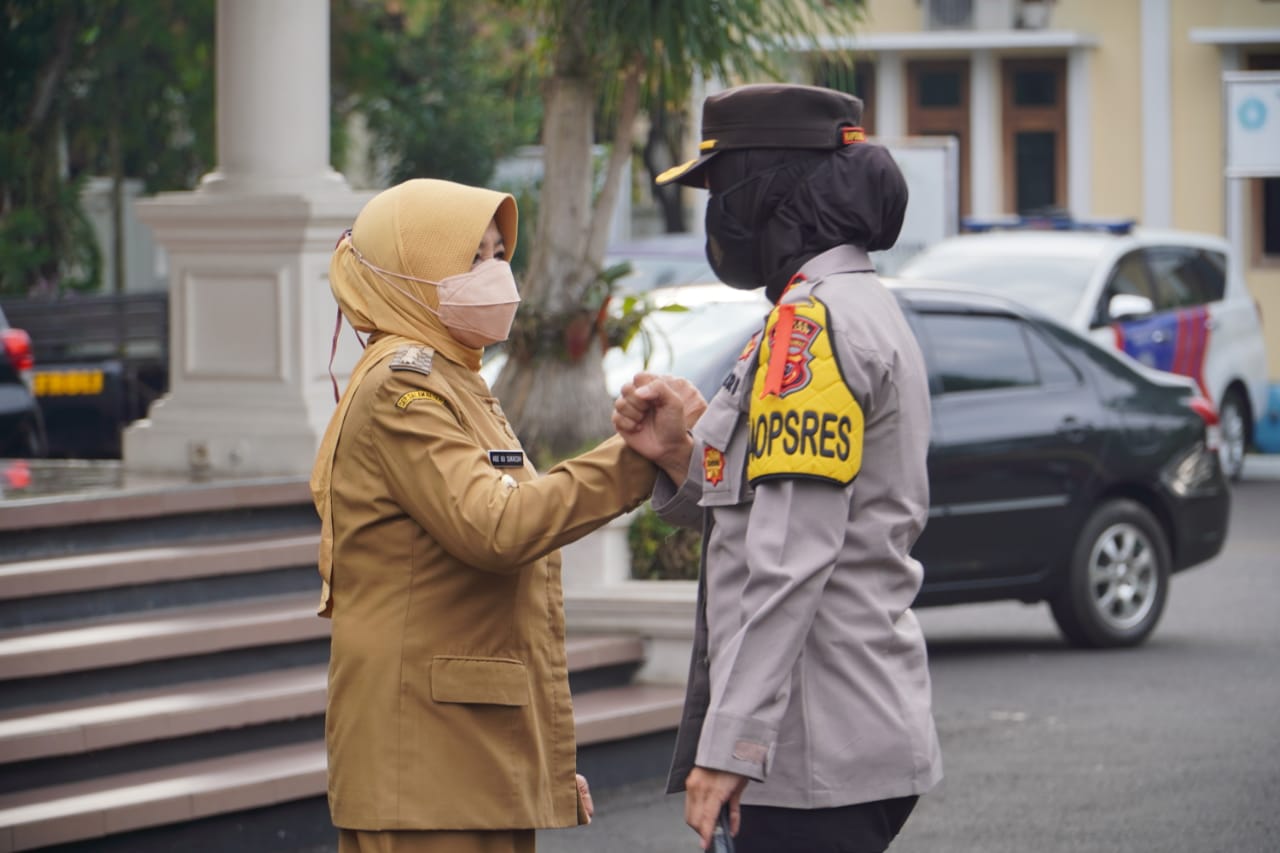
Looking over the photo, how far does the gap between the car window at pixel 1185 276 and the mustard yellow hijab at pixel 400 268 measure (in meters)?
13.8

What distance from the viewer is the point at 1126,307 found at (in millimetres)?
15859

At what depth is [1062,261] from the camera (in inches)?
635

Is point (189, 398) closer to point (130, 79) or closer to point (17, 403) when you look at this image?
point (17, 403)

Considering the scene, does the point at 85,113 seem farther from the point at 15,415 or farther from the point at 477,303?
the point at 477,303

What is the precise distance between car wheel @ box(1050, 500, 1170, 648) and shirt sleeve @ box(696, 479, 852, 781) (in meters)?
6.92

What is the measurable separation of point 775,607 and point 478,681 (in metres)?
0.66

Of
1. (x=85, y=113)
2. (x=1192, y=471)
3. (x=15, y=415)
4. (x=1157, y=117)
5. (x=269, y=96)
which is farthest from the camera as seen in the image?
(x=1157, y=117)

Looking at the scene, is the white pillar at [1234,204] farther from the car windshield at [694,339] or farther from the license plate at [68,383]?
the car windshield at [694,339]

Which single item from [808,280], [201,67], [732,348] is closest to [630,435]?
[808,280]

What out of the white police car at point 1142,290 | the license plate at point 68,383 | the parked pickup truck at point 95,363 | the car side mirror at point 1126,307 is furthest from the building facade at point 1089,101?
the license plate at point 68,383

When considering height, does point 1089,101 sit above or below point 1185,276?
above

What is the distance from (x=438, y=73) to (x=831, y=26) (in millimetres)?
20091

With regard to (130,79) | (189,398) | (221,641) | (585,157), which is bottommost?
(221,641)

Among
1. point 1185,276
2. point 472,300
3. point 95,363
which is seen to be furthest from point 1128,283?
point 472,300
